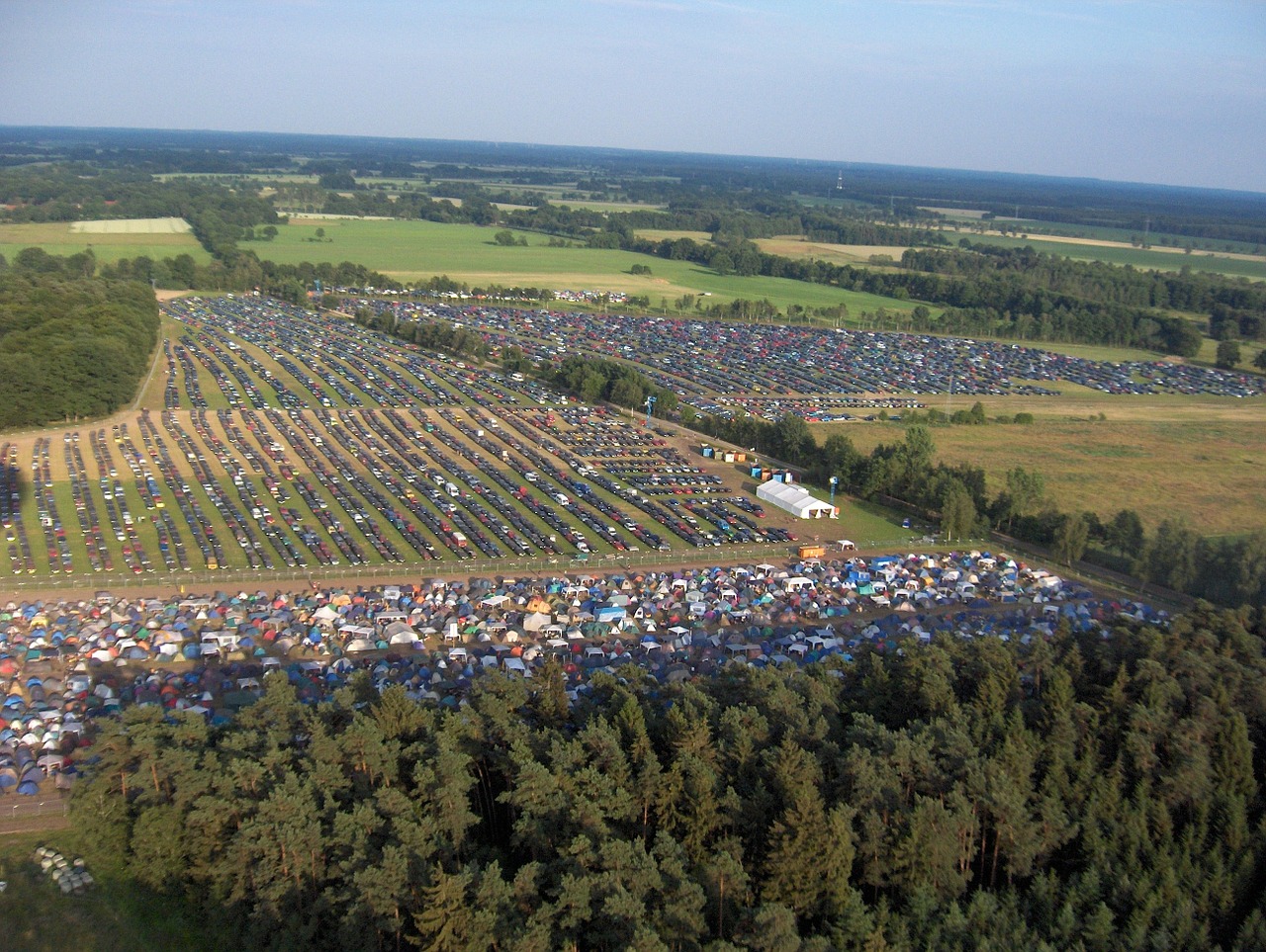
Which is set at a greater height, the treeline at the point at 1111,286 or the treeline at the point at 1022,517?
the treeline at the point at 1111,286

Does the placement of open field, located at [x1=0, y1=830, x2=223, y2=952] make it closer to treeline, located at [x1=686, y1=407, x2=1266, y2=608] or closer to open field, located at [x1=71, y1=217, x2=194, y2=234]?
treeline, located at [x1=686, y1=407, x2=1266, y2=608]

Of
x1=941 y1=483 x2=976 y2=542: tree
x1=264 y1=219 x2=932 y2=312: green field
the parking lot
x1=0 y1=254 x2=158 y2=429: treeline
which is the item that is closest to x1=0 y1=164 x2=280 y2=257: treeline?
x1=264 y1=219 x2=932 y2=312: green field

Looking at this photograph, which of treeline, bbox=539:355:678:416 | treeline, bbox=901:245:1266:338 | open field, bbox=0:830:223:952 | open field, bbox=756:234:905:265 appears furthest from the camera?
open field, bbox=756:234:905:265

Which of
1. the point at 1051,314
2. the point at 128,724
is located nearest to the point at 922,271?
the point at 1051,314

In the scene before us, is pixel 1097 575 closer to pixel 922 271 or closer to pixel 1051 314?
pixel 1051 314

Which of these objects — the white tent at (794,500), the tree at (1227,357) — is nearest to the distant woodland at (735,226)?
the tree at (1227,357)

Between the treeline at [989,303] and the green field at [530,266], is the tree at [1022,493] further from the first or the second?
the green field at [530,266]
